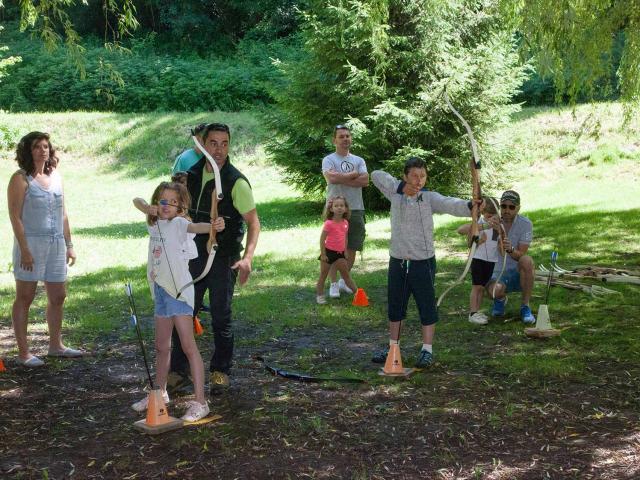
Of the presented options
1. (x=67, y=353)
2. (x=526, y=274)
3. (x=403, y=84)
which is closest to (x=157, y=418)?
(x=67, y=353)

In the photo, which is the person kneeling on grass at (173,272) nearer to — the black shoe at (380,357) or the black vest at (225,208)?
the black vest at (225,208)

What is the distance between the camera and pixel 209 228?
5199mm

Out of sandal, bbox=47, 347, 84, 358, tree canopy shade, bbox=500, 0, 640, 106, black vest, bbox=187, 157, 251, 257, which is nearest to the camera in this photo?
black vest, bbox=187, 157, 251, 257

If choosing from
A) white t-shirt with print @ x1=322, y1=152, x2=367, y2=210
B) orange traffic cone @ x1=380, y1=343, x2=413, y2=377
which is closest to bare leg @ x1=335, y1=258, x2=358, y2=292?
white t-shirt with print @ x1=322, y1=152, x2=367, y2=210

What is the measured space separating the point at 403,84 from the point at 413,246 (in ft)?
38.2

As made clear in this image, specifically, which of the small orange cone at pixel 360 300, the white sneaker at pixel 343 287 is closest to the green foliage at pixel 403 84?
the white sneaker at pixel 343 287

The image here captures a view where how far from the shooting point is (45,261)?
641 cm

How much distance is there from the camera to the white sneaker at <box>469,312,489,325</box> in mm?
7730

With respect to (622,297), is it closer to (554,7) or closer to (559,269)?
(559,269)

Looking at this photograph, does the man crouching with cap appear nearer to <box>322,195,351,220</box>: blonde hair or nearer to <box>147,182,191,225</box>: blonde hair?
<box>322,195,351,220</box>: blonde hair

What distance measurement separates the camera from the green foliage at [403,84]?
16.5 metres

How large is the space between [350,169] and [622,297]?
3144mm

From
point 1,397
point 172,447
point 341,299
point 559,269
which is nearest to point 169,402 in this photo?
point 172,447

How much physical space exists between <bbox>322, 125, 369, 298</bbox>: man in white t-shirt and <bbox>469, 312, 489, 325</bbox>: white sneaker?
1695 mm
